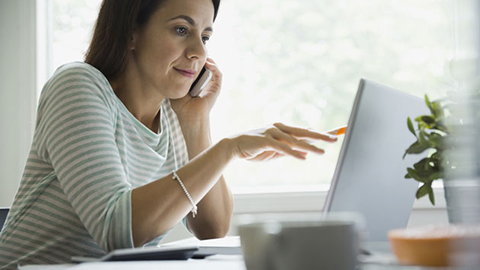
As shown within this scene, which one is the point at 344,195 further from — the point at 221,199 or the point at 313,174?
the point at 313,174

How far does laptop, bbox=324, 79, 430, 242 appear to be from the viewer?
2.56 ft

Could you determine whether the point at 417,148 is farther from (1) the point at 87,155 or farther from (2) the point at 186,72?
(2) the point at 186,72

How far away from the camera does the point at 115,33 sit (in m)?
1.36

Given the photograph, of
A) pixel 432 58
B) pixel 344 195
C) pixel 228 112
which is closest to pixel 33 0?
pixel 228 112

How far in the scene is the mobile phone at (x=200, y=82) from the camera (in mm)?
1676

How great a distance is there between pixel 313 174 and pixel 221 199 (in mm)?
899

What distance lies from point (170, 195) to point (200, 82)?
76 centimetres

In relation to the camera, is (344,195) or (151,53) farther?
(151,53)

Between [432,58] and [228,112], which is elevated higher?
[432,58]

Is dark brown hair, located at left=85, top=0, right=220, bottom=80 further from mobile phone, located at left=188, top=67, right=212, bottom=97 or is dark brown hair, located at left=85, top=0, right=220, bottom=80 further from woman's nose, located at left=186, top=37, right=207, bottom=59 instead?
mobile phone, located at left=188, top=67, right=212, bottom=97

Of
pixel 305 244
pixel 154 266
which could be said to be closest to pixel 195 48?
pixel 154 266

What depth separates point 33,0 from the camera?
2.58 meters

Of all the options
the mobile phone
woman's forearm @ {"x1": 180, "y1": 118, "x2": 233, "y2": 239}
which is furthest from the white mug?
the mobile phone

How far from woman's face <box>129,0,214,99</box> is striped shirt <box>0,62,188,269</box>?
0.52 ft
